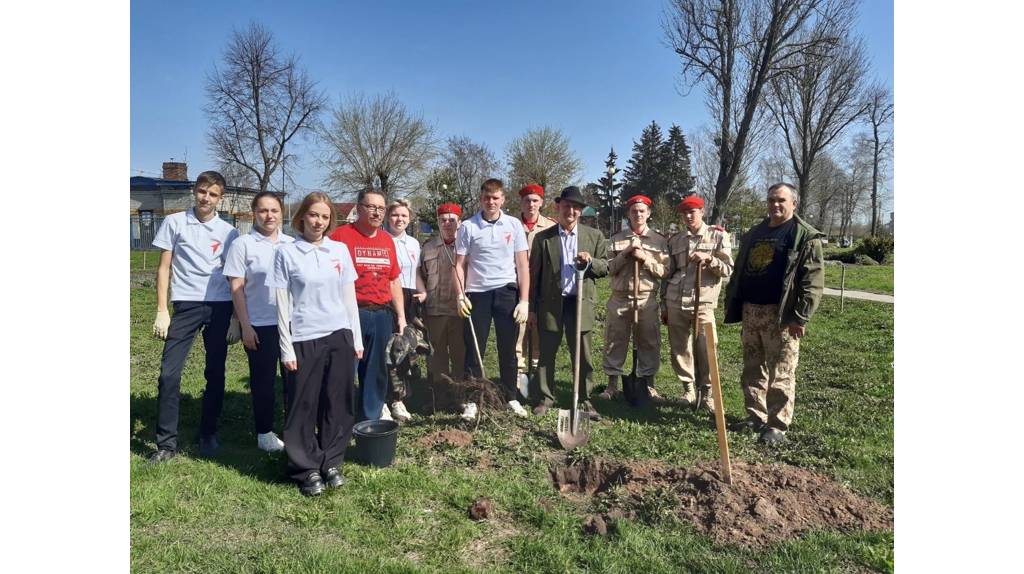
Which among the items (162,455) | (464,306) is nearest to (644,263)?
(464,306)

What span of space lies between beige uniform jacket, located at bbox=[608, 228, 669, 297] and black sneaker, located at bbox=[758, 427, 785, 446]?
1.69 meters

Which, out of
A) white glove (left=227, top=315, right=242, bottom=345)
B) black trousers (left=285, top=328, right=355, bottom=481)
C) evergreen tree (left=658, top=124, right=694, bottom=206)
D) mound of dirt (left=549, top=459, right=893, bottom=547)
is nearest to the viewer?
mound of dirt (left=549, top=459, right=893, bottom=547)

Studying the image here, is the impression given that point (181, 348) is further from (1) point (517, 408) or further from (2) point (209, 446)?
(1) point (517, 408)

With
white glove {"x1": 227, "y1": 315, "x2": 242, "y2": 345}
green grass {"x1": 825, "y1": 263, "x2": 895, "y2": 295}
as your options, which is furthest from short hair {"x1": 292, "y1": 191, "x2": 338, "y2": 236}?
green grass {"x1": 825, "y1": 263, "x2": 895, "y2": 295}

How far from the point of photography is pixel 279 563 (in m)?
3.09

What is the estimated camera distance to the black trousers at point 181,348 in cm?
436

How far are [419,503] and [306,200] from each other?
2097mm

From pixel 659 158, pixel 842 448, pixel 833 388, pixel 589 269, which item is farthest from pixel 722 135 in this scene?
pixel 659 158

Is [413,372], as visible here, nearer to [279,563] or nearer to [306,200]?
[306,200]

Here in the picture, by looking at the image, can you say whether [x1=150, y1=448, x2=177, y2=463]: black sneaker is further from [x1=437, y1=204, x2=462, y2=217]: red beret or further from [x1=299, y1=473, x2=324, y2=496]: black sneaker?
[x1=437, y1=204, x2=462, y2=217]: red beret

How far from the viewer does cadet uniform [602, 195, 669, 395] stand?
5754mm

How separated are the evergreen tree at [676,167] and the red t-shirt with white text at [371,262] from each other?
38.9 meters

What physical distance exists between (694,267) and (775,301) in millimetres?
1027

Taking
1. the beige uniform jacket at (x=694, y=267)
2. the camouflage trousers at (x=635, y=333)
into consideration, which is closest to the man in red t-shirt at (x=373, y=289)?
the camouflage trousers at (x=635, y=333)
